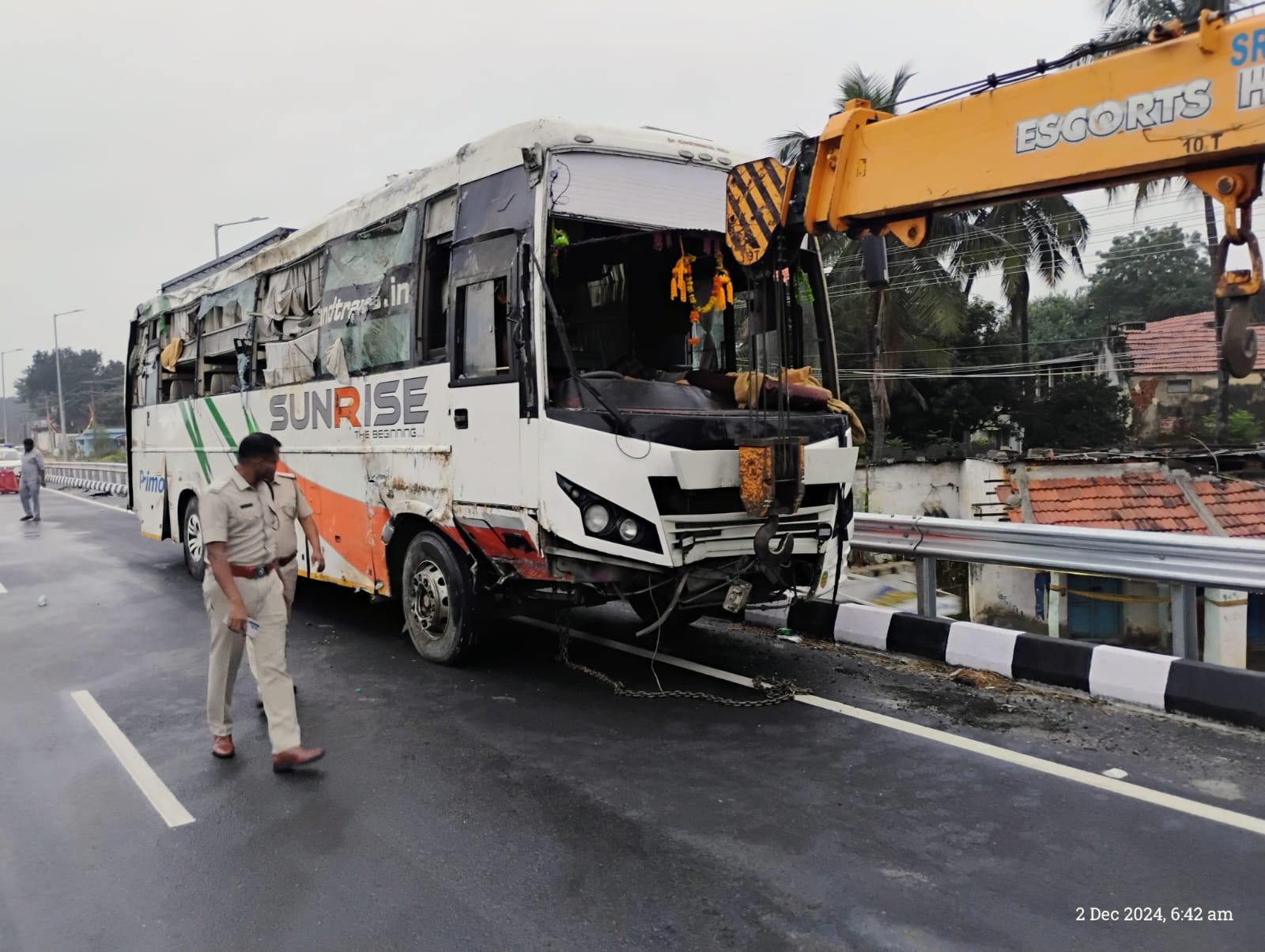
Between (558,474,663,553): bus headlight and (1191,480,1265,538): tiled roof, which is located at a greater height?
(558,474,663,553): bus headlight

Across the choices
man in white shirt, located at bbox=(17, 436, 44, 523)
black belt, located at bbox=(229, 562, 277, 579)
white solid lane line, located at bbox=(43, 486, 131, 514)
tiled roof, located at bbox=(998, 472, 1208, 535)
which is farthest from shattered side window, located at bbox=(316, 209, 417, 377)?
man in white shirt, located at bbox=(17, 436, 44, 523)

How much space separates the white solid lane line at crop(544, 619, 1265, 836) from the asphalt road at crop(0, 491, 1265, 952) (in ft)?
0.21

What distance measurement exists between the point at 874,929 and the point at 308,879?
212 cm

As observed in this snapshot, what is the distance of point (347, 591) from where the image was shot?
9820 mm

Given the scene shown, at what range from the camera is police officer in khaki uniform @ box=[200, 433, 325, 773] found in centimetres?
482

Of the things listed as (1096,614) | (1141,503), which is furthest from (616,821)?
(1141,503)

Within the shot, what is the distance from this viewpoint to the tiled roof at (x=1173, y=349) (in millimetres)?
33938

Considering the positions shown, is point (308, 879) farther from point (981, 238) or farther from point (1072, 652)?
point (981, 238)

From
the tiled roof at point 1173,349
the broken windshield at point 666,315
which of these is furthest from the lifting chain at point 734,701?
the tiled roof at point 1173,349

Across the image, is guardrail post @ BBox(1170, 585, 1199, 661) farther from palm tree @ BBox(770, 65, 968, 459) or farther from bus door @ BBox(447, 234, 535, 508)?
palm tree @ BBox(770, 65, 968, 459)

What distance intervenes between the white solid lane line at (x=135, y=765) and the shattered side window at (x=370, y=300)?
9.54 feet

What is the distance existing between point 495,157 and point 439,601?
2.95 m

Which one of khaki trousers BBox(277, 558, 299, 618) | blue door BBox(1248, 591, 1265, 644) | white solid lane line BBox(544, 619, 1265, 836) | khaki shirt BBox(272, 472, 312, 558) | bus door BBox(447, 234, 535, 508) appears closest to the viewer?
white solid lane line BBox(544, 619, 1265, 836)

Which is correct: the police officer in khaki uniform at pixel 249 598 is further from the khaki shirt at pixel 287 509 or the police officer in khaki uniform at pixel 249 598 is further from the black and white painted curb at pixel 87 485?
the black and white painted curb at pixel 87 485
